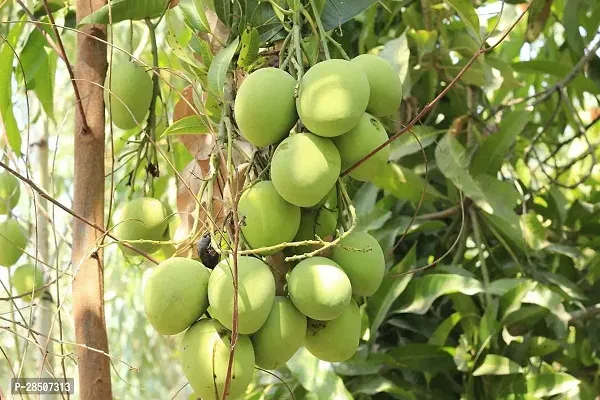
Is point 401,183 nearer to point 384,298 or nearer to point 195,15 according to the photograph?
point 384,298

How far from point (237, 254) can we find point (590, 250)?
0.96 m

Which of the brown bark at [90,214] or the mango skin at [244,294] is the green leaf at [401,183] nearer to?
the brown bark at [90,214]

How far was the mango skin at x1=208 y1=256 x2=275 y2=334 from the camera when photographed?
51 centimetres

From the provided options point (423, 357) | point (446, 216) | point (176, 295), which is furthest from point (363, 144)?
point (446, 216)

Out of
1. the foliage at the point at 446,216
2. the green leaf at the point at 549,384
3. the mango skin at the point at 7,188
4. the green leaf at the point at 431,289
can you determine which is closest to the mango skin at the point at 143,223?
the foliage at the point at 446,216

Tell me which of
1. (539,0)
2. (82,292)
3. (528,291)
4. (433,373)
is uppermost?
(539,0)

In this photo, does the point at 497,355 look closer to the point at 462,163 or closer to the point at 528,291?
the point at 528,291

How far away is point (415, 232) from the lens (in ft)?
4.05

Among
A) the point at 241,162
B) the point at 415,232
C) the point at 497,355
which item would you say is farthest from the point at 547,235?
the point at 241,162

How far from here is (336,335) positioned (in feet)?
1.85

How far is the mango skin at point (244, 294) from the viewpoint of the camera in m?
0.51

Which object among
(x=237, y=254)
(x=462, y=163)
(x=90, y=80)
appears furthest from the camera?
(x=462, y=163)

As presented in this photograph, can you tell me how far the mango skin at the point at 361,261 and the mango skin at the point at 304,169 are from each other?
51 millimetres

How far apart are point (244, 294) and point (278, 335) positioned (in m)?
0.04
